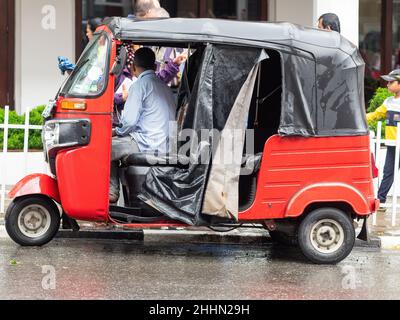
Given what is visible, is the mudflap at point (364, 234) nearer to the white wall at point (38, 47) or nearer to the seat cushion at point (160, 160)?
the seat cushion at point (160, 160)

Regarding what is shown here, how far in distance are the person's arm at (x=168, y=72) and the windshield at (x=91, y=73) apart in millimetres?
984

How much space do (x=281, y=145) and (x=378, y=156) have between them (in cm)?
288

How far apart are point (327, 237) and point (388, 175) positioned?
2820 mm

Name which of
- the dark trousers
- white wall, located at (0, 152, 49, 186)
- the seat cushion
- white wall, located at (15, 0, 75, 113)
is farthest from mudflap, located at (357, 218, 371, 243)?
white wall, located at (15, 0, 75, 113)

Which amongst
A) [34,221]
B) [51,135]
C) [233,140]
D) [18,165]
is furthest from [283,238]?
[18,165]

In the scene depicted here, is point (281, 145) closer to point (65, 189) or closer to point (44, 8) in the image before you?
point (65, 189)

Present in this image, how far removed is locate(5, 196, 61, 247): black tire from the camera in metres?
8.86

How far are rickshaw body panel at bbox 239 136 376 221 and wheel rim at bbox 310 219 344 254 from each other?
0.27 m

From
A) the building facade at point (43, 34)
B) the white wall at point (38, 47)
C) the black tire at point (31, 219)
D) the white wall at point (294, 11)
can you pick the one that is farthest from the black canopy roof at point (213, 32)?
the white wall at point (294, 11)

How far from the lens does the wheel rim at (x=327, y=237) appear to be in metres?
8.72

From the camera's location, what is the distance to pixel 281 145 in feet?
27.8

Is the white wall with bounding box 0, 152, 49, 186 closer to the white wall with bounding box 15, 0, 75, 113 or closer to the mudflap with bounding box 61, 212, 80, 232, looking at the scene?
the white wall with bounding box 15, 0, 75, 113

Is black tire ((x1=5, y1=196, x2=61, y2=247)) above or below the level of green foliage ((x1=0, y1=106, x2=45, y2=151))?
below
